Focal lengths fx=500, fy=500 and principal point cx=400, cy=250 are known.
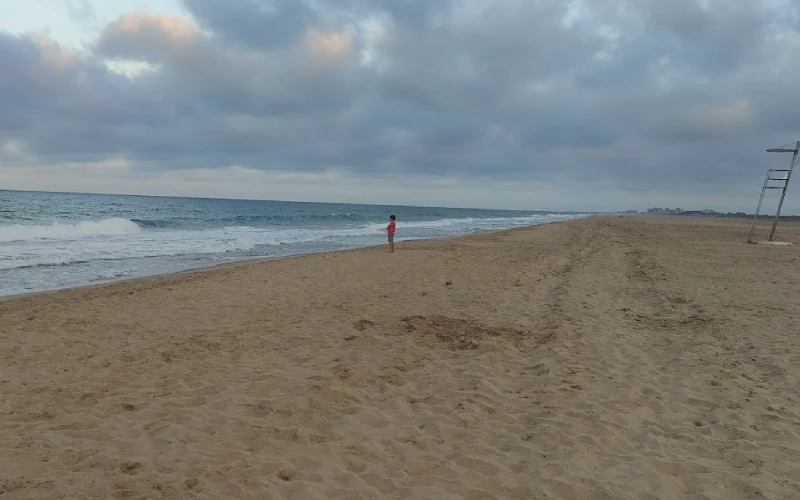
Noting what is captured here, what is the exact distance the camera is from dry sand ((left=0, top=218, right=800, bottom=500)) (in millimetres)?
3381

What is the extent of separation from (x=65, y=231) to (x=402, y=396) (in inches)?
1062

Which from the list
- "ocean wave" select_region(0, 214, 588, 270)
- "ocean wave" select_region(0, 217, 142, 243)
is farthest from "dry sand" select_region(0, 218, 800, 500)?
"ocean wave" select_region(0, 217, 142, 243)

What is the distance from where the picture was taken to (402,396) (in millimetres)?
4855

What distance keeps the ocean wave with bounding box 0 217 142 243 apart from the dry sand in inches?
678

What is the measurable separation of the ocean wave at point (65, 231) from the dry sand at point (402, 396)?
17220 millimetres

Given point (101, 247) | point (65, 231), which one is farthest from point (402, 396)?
point (65, 231)

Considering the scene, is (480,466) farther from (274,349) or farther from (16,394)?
(16,394)

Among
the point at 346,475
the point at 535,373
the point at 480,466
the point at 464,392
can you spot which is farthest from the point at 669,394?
the point at 346,475

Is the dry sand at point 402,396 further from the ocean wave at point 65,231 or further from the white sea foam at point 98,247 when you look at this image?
the ocean wave at point 65,231

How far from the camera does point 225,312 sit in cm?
846

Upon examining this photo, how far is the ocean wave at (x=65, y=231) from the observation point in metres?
23.0

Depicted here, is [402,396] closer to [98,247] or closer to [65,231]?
[98,247]

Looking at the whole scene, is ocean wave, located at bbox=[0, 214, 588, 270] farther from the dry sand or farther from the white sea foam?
the dry sand

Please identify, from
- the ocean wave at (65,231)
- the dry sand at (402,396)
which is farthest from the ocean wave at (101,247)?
the dry sand at (402,396)
